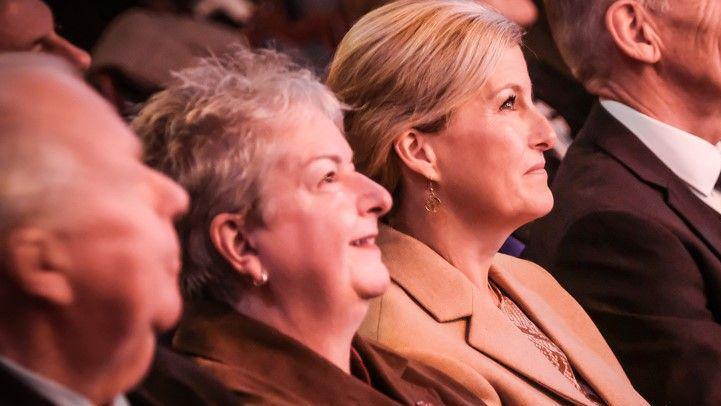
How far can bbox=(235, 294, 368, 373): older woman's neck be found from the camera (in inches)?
86.3

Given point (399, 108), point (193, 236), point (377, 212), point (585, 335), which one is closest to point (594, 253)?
point (585, 335)

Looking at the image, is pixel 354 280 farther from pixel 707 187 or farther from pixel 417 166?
pixel 707 187

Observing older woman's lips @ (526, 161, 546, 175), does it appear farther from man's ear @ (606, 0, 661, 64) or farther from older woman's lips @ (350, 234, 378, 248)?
man's ear @ (606, 0, 661, 64)

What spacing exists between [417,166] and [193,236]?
2.12 feet

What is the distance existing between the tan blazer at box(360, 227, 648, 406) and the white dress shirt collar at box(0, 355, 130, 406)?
111cm

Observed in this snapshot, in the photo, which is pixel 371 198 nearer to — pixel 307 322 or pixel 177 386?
pixel 307 322

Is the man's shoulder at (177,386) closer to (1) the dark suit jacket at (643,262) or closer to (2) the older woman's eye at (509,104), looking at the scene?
(2) the older woman's eye at (509,104)

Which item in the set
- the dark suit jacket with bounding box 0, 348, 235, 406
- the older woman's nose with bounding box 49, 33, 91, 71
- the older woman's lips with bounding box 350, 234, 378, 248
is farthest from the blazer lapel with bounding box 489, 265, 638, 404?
the dark suit jacket with bounding box 0, 348, 235, 406

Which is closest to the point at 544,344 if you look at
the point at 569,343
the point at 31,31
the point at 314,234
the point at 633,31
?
the point at 569,343

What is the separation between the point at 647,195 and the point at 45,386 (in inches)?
79.1

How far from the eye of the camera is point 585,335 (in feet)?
9.80

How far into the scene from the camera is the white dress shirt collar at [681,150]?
3.32m

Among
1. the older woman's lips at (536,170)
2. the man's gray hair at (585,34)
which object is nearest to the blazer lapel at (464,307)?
the older woman's lips at (536,170)

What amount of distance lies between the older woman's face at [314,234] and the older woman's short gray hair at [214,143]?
0.03m
